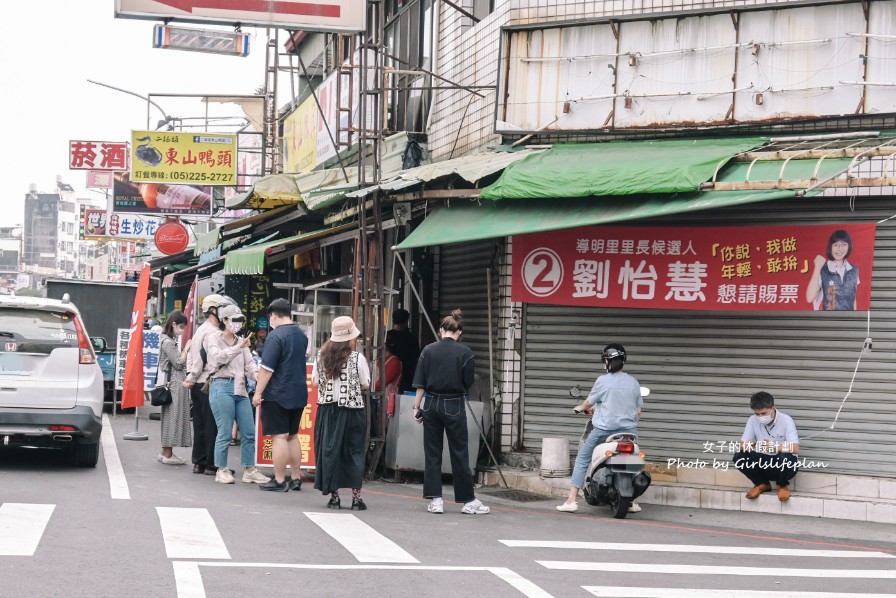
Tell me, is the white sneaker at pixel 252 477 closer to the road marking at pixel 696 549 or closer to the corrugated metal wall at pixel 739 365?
the corrugated metal wall at pixel 739 365

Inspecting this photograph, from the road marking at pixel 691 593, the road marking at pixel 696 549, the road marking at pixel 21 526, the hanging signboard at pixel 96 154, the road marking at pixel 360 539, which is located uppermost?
the hanging signboard at pixel 96 154

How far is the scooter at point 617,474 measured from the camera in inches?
408

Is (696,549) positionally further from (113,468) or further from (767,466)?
(113,468)

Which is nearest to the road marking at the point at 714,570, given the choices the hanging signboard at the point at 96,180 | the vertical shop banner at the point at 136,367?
the vertical shop banner at the point at 136,367

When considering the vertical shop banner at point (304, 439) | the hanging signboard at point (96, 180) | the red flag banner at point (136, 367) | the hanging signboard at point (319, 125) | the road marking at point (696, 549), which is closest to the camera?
the road marking at point (696, 549)

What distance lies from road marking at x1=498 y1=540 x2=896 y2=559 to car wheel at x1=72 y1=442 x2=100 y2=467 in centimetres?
540

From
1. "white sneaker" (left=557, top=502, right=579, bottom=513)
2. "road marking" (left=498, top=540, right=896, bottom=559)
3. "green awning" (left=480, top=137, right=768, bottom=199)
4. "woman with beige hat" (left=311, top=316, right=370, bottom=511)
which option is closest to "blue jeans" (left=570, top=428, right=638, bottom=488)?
"white sneaker" (left=557, top=502, right=579, bottom=513)

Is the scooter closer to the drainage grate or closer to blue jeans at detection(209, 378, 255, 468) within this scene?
the drainage grate

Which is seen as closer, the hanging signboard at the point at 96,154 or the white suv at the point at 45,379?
the white suv at the point at 45,379

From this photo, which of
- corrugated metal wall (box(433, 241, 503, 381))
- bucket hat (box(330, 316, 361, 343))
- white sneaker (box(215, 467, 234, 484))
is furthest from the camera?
corrugated metal wall (box(433, 241, 503, 381))

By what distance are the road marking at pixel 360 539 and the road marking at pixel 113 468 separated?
1936 millimetres

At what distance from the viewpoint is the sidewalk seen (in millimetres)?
10695

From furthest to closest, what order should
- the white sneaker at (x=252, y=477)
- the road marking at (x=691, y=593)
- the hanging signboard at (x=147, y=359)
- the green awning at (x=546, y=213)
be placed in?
1. the hanging signboard at (x=147, y=359)
2. the white sneaker at (x=252, y=477)
3. the green awning at (x=546, y=213)
4. the road marking at (x=691, y=593)

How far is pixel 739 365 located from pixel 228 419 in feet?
17.4
